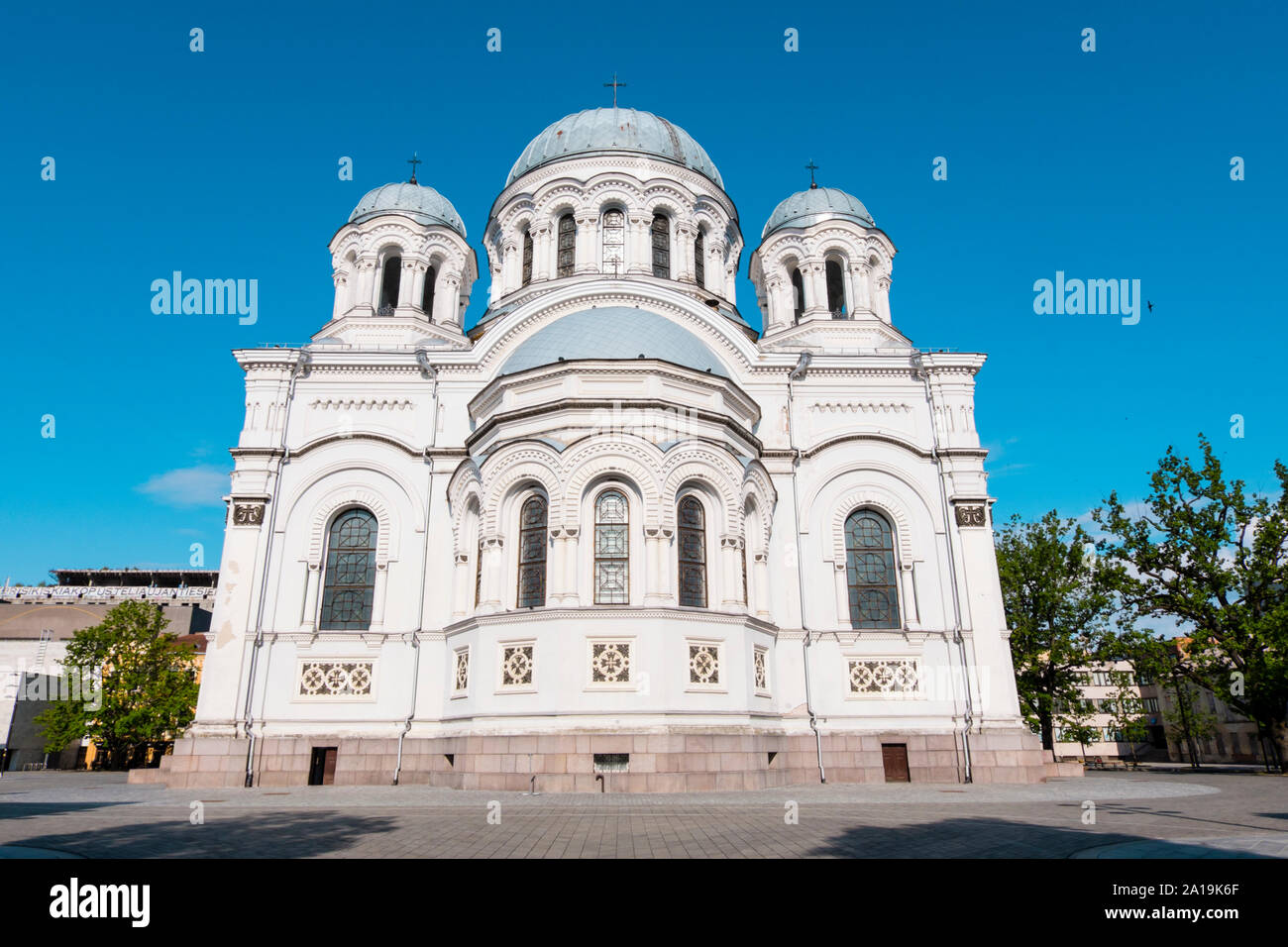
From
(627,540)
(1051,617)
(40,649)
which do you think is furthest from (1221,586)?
(40,649)

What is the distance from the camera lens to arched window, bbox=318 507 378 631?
68.5 ft

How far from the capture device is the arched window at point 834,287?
90.6 ft

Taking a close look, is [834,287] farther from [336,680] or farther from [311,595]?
[336,680]

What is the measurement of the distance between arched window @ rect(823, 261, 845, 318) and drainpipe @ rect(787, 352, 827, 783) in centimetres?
548

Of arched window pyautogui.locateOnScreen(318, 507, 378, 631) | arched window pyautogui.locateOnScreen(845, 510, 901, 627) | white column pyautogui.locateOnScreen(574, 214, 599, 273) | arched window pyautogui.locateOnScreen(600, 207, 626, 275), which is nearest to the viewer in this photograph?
arched window pyautogui.locateOnScreen(318, 507, 378, 631)

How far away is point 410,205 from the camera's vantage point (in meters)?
26.7

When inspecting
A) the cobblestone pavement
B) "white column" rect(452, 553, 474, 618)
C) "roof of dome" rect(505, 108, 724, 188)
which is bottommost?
the cobblestone pavement

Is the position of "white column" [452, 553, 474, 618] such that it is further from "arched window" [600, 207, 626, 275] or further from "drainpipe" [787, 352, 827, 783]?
"arched window" [600, 207, 626, 275]

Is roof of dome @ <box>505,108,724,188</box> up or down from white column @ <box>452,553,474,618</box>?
up

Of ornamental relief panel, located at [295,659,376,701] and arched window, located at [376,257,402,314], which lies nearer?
ornamental relief panel, located at [295,659,376,701]

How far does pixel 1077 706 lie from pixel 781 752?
52.8 feet

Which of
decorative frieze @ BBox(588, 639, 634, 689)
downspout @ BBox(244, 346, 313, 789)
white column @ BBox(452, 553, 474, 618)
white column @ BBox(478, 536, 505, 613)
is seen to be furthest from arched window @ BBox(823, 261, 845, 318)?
downspout @ BBox(244, 346, 313, 789)

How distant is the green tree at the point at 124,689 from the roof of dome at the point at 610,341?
22.1 m

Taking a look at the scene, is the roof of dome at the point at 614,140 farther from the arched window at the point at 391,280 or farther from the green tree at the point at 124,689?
the green tree at the point at 124,689
